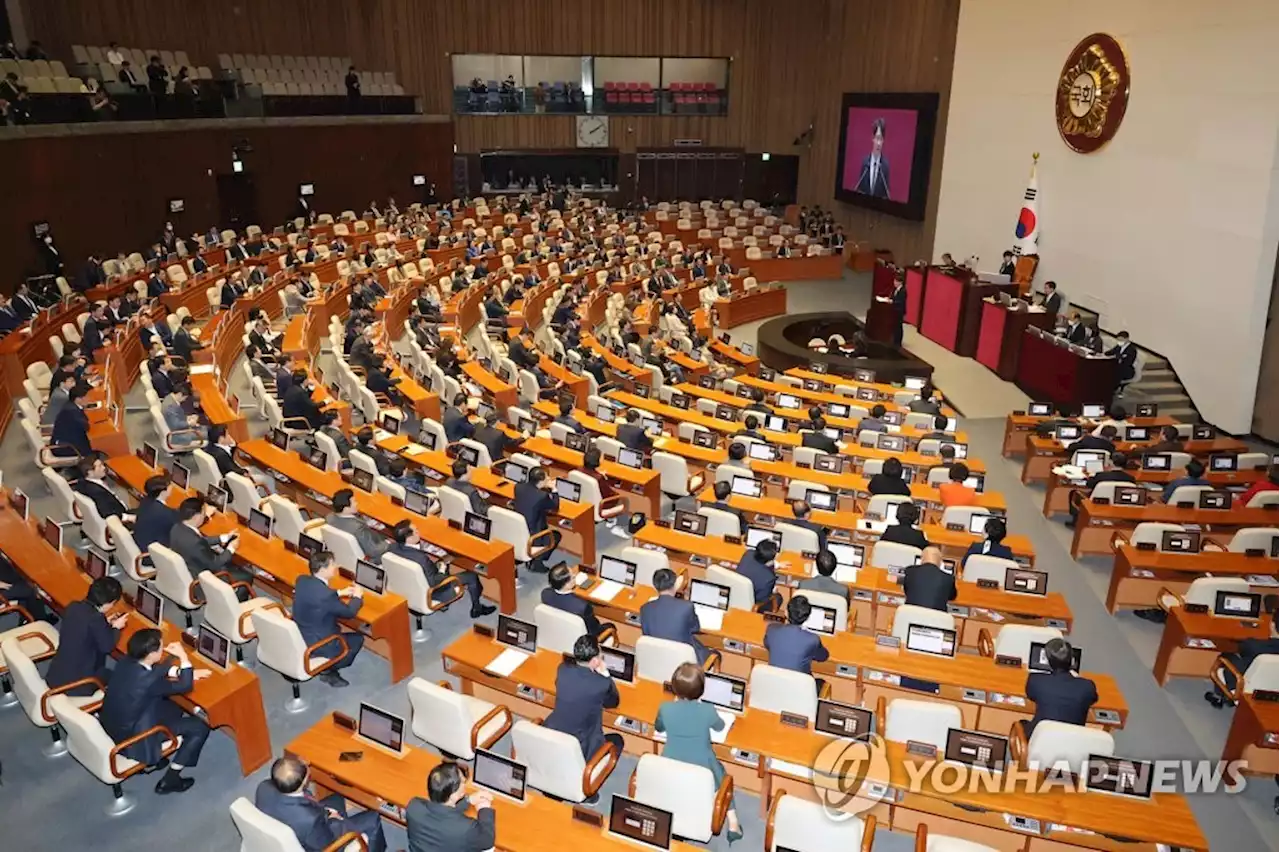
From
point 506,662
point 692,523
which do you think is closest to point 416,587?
point 506,662

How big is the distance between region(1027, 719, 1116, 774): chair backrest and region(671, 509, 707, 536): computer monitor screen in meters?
4.25

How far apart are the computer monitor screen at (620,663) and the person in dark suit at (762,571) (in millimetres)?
1823

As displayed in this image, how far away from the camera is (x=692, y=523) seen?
9.74 meters

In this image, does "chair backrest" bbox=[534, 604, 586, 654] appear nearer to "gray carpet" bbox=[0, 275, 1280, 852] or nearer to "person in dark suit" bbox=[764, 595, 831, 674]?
"gray carpet" bbox=[0, 275, 1280, 852]

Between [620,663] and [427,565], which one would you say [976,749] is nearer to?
[620,663]

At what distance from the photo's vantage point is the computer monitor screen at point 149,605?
7.59 metres

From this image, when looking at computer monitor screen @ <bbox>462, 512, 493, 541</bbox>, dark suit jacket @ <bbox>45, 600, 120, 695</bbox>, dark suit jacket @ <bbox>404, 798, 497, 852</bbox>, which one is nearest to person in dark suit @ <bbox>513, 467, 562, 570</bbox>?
computer monitor screen @ <bbox>462, 512, 493, 541</bbox>

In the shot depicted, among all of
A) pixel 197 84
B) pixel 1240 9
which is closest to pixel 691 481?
pixel 1240 9

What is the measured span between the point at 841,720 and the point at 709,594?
212 centimetres

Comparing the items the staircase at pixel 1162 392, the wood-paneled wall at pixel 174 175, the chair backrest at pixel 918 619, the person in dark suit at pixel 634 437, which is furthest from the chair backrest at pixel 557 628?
the wood-paneled wall at pixel 174 175

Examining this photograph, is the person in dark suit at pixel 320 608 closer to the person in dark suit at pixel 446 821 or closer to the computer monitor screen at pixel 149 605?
the computer monitor screen at pixel 149 605

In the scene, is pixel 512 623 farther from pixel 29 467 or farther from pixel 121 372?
pixel 121 372

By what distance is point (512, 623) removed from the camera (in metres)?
7.47

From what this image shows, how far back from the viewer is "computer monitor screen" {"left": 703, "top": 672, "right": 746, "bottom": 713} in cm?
662
